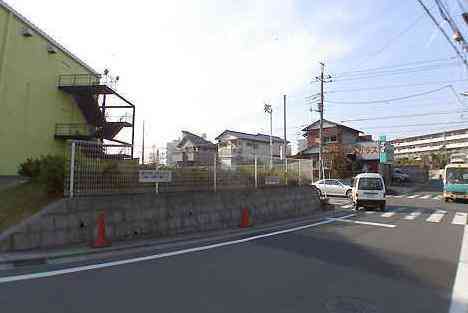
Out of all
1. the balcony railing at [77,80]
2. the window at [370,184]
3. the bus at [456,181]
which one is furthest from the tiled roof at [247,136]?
the window at [370,184]

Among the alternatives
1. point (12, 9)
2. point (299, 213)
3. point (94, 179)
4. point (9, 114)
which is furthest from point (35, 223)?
point (12, 9)

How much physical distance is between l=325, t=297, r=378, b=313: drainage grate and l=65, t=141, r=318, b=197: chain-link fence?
6.15 meters

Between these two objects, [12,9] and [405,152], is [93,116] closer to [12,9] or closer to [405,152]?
[12,9]

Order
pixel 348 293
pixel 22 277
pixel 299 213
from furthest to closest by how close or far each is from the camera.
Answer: pixel 299 213, pixel 22 277, pixel 348 293

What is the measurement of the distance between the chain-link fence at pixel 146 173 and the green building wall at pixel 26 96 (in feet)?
40.9

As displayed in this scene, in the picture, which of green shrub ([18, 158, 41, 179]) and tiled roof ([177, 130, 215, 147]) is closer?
green shrub ([18, 158, 41, 179])

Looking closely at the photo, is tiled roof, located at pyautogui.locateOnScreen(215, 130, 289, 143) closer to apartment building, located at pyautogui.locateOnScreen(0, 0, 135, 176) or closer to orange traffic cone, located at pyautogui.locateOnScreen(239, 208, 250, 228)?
apartment building, located at pyautogui.locateOnScreen(0, 0, 135, 176)

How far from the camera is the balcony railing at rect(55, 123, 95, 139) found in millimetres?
23531

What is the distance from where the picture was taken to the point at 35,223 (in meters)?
7.40

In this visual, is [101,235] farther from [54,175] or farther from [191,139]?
[191,139]

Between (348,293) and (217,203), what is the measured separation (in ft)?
22.4

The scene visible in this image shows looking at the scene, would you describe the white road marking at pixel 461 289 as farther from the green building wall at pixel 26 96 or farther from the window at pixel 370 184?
the green building wall at pixel 26 96

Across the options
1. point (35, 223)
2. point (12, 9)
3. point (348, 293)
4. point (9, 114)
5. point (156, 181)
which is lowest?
point (348, 293)

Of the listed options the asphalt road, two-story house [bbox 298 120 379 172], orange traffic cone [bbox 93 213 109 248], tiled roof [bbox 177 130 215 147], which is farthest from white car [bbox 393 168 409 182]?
orange traffic cone [bbox 93 213 109 248]
